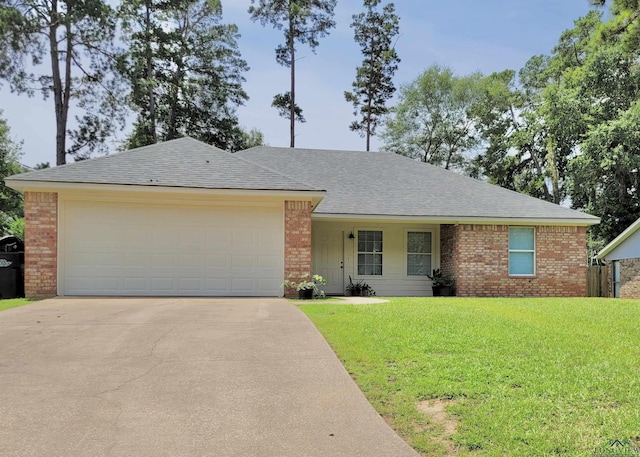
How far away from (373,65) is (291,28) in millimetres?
6736

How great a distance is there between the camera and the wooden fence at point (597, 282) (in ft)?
54.4

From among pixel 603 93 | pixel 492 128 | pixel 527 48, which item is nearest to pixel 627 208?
pixel 603 93

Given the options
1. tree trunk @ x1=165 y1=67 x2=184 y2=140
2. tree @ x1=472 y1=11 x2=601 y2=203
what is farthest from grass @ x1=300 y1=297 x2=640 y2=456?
tree trunk @ x1=165 y1=67 x2=184 y2=140

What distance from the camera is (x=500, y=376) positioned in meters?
4.45

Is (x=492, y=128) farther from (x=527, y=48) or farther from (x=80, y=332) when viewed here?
(x=80, y=332)

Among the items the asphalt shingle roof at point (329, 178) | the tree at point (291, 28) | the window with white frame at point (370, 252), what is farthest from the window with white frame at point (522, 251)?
the tree at point (291, 28)

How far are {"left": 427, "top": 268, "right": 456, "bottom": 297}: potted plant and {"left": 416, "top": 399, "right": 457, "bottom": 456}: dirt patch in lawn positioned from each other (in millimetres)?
10625

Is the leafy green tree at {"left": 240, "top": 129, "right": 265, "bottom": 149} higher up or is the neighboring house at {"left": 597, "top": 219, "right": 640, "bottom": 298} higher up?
the leafy green tree at {"left": 240, "top": 129, "right": 265, "bottom": 149}

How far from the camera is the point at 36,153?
2658cm

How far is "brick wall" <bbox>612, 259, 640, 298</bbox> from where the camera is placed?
616 inches

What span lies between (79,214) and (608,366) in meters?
11.0

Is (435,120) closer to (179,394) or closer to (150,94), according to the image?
(150,94)

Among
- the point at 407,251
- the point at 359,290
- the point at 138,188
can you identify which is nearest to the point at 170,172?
the point at 138,188

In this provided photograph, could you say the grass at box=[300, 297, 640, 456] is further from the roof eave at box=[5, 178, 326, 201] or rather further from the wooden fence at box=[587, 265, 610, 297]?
the wooden fence at box=[587, 265, 610, 297]
